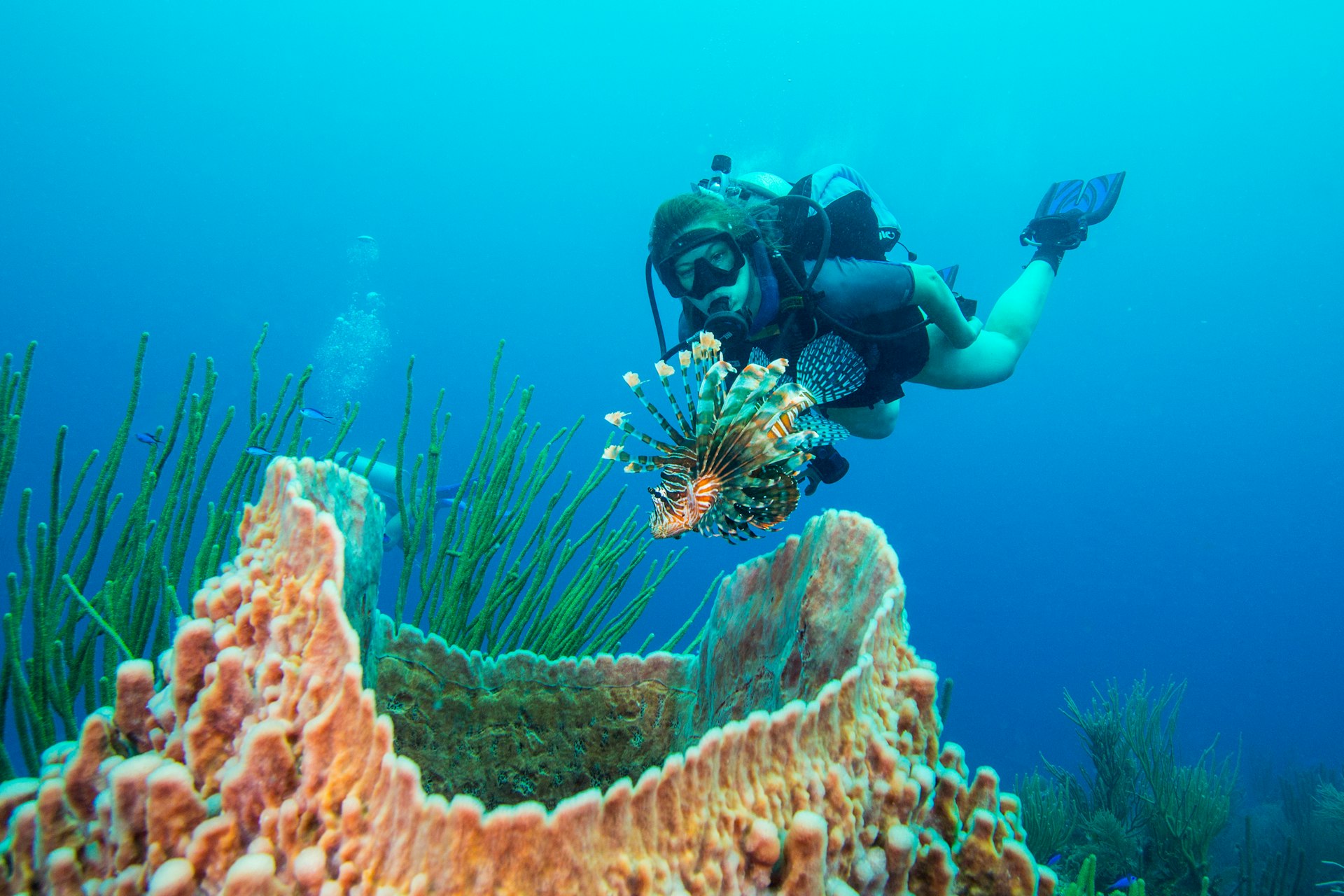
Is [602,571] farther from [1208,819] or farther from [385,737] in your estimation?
[1208,819]

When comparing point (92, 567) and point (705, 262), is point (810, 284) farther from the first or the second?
point (92, 567)

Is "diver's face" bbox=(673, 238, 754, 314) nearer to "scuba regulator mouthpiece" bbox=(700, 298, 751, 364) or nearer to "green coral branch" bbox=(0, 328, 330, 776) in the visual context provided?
"scuba regulator mouthpiece" bbox=(700, 298, 751, 364)

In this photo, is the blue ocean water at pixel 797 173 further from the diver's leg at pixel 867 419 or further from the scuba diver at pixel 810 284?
the scuba diver at pixel 810 284

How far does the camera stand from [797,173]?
48.7m

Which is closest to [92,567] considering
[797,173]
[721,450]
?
[721,450]

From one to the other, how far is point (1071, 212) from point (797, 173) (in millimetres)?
47051

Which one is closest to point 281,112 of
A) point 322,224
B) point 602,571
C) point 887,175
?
point 322,224

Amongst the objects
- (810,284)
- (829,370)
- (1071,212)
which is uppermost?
(1071,212)

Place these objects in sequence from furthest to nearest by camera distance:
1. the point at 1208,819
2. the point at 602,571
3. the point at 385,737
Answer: the point at 1208,819, the point at 602,571, the point at 385,737

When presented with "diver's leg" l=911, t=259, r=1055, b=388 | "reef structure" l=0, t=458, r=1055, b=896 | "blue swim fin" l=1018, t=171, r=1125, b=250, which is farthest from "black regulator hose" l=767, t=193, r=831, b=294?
"blue swim fin" l=1018, t=171, r=1125, b=250

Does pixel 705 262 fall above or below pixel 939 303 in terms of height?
below

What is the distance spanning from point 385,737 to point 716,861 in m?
0.62

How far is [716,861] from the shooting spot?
3.60 ft

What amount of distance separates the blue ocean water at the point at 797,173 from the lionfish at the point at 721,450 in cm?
4575
